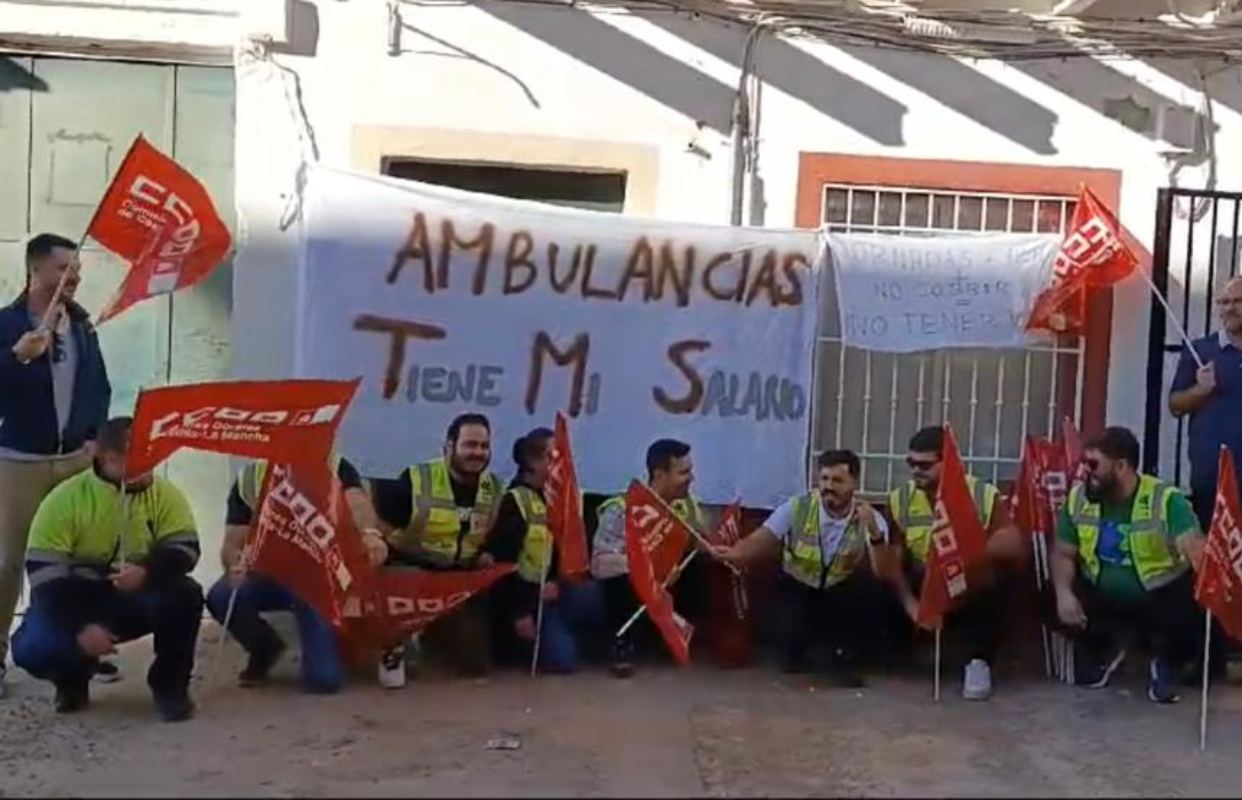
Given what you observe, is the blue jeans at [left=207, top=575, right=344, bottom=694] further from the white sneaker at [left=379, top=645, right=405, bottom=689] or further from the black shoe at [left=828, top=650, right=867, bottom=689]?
the black shoe at [left=828, top=650, right=867, bottom=689]

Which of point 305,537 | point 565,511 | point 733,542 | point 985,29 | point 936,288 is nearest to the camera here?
point 305,537

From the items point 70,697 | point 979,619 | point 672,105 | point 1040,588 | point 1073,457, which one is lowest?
point 70,697

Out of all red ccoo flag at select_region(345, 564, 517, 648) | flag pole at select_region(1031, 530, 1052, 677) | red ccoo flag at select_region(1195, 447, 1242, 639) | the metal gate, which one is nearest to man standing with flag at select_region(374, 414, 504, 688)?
red ccoo flag at select_region(345, 564, 517, 648)

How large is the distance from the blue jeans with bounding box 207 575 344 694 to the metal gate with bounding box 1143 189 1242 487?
12.1 ft

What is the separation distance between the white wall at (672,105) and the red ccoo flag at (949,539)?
5.05 feet

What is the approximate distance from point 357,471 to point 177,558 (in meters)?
1.11

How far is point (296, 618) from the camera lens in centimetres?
643

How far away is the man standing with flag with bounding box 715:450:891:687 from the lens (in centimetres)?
666

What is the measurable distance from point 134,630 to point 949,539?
118 inches

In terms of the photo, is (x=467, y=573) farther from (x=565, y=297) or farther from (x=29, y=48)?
(x=29, y=48)

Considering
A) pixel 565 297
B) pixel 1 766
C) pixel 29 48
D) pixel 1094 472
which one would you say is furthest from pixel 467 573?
pixel 29 48

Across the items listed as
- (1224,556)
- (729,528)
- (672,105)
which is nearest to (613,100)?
(672,105)

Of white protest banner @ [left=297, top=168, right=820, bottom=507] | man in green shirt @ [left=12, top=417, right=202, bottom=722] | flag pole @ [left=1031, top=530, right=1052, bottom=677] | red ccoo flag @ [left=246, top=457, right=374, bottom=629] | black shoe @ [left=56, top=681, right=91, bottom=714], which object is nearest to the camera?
man in green shirt @ [left=12, top=417, right=202, bottom=722]

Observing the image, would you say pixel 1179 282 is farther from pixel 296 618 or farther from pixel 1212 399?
pixel 296 618
